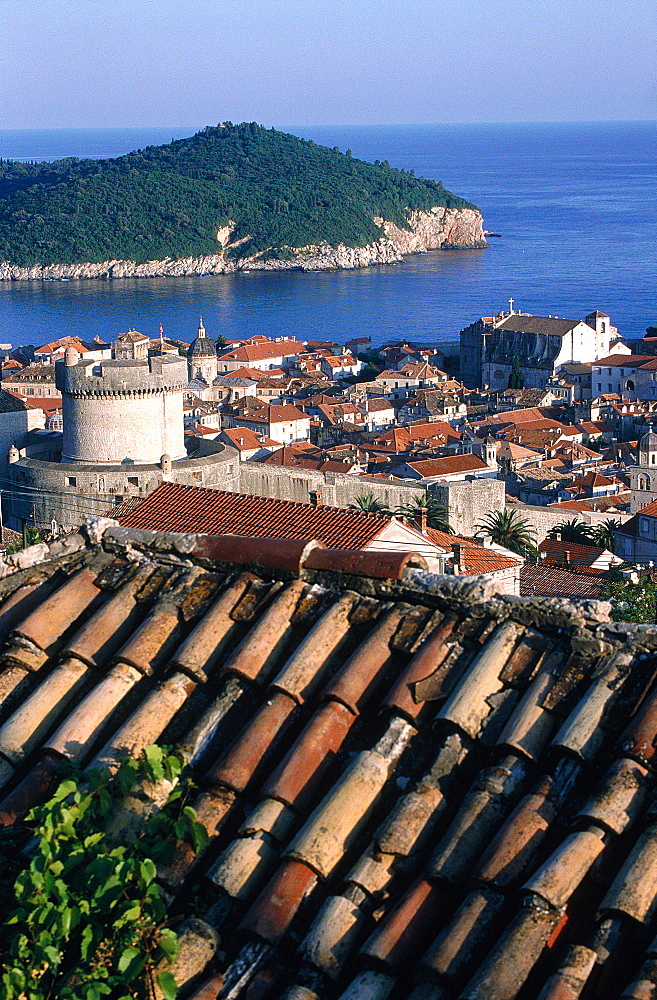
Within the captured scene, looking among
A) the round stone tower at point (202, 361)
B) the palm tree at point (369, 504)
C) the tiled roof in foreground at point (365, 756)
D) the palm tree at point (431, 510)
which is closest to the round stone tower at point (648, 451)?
the palm tree at point (431, 510)

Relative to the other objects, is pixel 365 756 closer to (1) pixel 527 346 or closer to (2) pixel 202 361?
(2) pixel 202 361

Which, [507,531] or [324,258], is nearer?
[507,531]

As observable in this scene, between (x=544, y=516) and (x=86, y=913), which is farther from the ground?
(x=86, y=913)

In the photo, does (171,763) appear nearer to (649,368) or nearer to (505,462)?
(505,462)

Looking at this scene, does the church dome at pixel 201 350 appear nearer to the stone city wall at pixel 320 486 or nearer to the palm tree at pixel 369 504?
the stone city wall at pixel 320 486

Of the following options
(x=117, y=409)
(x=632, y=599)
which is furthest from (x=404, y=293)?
(x=632, y=599)

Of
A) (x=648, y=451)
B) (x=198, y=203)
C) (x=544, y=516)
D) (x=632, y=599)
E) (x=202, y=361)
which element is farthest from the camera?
(x=198, y=203)

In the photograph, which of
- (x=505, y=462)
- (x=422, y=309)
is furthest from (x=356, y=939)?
(x=422, y=309)
